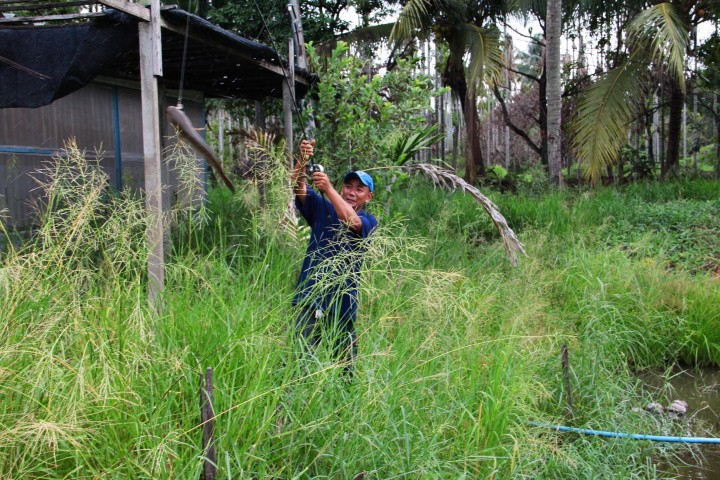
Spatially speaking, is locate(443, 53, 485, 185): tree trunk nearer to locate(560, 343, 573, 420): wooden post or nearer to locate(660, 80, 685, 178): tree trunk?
locate(660, 80, 685, 178): tree trunk

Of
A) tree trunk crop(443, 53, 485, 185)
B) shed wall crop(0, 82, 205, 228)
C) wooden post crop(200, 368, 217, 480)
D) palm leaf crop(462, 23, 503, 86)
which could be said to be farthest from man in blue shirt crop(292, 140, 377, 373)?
tree trunk crop(443, 53, 485, 185)

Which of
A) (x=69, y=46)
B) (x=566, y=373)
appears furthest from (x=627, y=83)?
(x=69, y=46)

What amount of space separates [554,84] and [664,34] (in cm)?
179

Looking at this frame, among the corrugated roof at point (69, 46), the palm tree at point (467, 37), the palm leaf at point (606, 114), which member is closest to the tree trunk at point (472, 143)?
the palm tree at point (467, 37)

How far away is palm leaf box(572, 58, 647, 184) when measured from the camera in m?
10.4

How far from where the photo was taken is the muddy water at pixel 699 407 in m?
3.67

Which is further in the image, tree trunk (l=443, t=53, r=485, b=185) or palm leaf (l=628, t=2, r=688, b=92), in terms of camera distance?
tree trunk (l=443, t=53, r=485, b=185)

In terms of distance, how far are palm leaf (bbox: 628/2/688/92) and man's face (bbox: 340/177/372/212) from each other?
8009 millimetres

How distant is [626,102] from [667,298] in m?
6.12

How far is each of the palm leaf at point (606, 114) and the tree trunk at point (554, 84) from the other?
526mm

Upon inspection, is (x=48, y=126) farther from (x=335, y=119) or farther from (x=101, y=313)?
(x=101, y=313)

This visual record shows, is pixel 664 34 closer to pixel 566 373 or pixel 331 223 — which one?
pixel 566 373

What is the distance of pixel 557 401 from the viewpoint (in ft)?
12.7

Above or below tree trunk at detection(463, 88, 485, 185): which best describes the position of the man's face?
below
